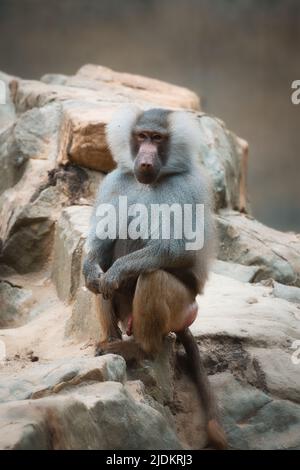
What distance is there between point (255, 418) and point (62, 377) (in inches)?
47.2

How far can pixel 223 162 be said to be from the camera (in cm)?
809

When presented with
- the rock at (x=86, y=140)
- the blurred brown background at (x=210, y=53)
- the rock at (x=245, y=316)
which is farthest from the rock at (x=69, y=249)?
the blurred brown background at (x=210, y=53)

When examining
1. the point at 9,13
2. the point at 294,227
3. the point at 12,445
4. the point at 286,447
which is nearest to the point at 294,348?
the point at 286,447

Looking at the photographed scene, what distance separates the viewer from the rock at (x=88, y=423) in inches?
128

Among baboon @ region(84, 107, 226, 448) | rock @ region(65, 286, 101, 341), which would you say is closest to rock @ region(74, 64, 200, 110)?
rock @ region(65, 286, 101, 341)

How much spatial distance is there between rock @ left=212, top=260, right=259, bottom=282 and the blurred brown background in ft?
12.7

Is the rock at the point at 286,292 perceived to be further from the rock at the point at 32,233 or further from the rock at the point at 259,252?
the rock at the point at 32,233

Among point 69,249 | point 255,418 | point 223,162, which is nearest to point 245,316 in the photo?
point 255,418

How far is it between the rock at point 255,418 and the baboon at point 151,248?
224 mm

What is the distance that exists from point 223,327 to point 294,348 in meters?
0.46

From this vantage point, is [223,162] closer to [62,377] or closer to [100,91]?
[100,91]

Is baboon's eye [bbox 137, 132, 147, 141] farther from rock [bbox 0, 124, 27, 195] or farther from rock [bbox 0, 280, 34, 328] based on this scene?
rock [bbox 0, 124, 27, 195]

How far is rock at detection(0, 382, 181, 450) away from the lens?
10.7 ft
